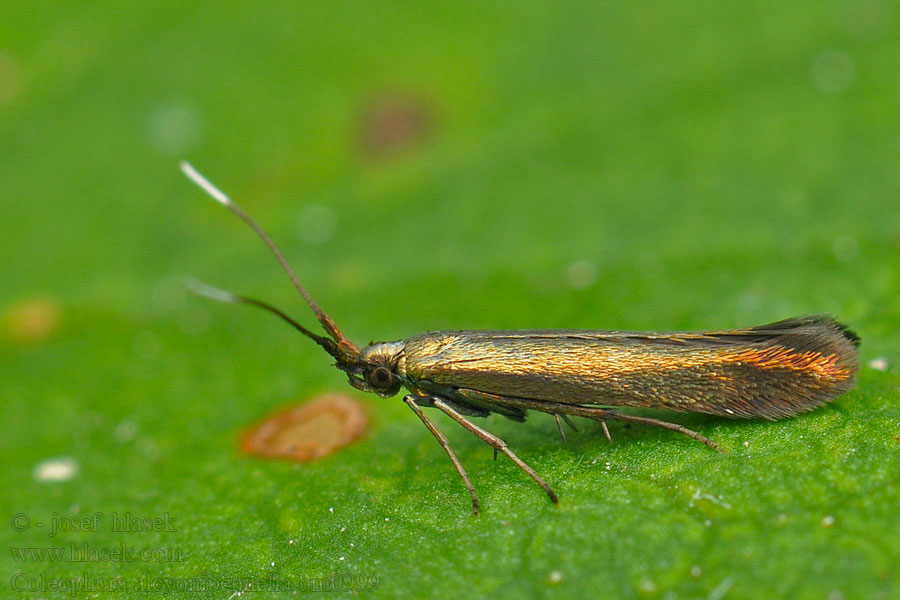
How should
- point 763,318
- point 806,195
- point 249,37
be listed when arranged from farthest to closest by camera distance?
point 249,37 < point 806,195 < point 763,318

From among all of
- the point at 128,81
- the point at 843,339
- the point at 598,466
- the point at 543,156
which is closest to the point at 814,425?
the point at 843,339

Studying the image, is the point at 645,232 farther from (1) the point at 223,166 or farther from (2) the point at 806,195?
(1) the point at 223,166

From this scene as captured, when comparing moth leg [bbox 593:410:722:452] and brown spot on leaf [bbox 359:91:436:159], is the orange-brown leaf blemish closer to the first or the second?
moth leg [bbox 593:410:722:452]

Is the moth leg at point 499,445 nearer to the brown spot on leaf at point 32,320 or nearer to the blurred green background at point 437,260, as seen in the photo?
the blurred green background at point 437,260

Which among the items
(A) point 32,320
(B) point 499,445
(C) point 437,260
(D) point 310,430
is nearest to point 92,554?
(D) point 310,430

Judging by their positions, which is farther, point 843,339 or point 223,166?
point 223,166

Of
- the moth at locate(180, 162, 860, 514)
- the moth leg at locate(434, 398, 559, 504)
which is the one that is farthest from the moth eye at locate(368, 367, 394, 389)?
the moth leg at locate(434, 398, 559, 504)

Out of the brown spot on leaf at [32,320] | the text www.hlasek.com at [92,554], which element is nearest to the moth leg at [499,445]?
the text www.hlasek.com at [92,554]

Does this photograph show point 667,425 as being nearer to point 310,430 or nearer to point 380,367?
point 380,367
